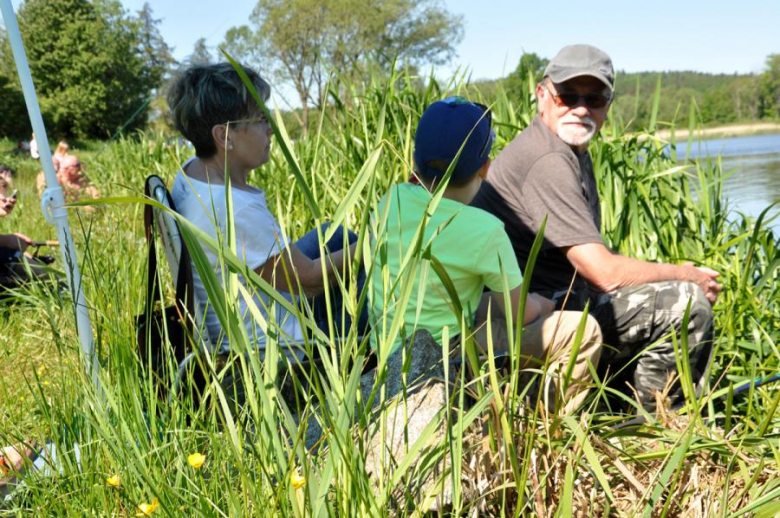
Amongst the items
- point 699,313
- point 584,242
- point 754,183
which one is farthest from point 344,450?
point 754,183

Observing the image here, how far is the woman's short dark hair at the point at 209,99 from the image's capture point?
2016mm

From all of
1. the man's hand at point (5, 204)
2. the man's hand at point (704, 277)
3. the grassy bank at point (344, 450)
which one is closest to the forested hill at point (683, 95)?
the man's hand at point (704, 277)

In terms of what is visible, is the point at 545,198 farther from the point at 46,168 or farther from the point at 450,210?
the point at 46,168

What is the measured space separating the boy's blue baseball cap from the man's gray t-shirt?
0.51 meters

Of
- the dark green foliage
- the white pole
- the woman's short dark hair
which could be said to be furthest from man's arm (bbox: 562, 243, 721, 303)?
the dark green foliage

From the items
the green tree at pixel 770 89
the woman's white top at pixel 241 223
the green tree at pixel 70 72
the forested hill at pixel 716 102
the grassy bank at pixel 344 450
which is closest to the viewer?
the grassy bank at pixel 344 450

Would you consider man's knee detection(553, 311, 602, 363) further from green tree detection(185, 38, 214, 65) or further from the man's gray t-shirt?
green tree detection(185, 38, 214, 65)

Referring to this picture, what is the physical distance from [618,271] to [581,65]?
736mm

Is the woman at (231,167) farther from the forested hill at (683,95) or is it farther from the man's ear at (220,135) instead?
the forested hill at (683,95)

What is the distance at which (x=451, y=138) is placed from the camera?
1724 mm

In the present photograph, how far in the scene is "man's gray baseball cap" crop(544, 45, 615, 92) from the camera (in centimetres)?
248

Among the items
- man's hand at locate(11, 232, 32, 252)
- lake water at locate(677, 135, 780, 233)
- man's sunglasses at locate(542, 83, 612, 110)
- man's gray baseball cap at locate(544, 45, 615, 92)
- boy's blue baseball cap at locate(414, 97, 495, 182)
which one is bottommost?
lake water at locate(677, 135, 780, 233)

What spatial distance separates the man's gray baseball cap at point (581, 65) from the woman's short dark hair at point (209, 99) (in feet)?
3.42

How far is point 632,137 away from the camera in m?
3.39
